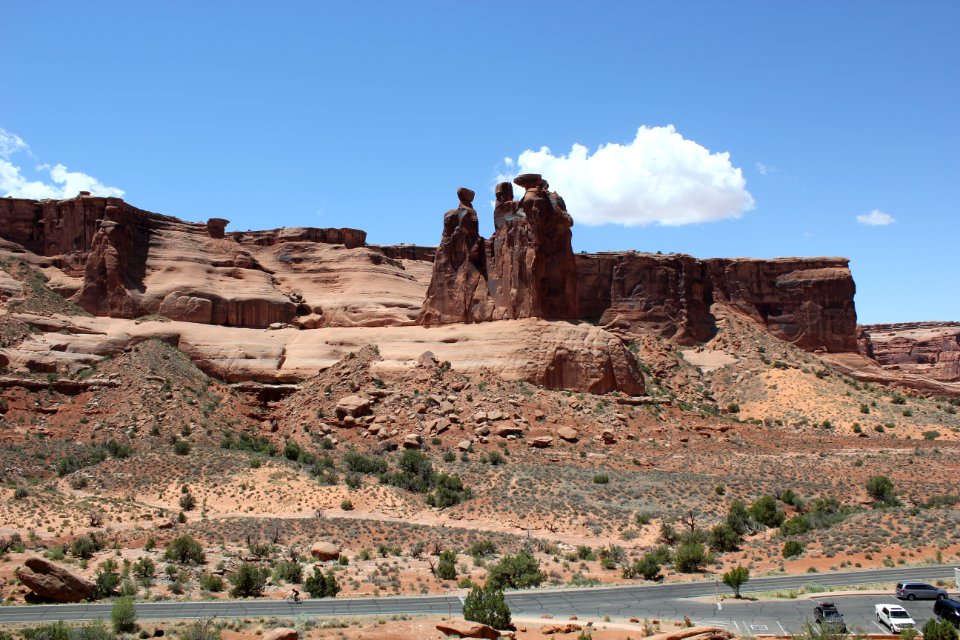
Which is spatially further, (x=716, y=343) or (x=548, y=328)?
(x=716, y=343)

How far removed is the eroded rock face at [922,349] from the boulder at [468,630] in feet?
352

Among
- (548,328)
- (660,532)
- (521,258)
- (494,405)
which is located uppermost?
(521,258)

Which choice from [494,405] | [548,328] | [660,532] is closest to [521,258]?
[548,328]

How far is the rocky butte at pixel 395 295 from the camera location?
6253 cm

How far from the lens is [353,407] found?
58562 millimetres

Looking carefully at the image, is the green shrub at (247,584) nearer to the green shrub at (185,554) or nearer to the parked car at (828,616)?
the green shrub at (185,554)

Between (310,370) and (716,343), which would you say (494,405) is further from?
(716,343)

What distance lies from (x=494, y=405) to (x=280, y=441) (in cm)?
1321

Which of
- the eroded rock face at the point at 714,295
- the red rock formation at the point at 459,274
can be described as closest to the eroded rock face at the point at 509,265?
the red rock formation at the point at 459,274

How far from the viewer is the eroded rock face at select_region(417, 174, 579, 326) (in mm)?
63094

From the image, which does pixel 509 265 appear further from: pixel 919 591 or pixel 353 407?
pixel 919 591

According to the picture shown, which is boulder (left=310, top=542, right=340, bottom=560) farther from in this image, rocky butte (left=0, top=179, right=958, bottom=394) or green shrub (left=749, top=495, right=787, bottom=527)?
rocky butte (left=0, top=179, right=958, bottom=394)

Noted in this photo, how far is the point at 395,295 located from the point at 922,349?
8328cm

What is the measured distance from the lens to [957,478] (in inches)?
1855
